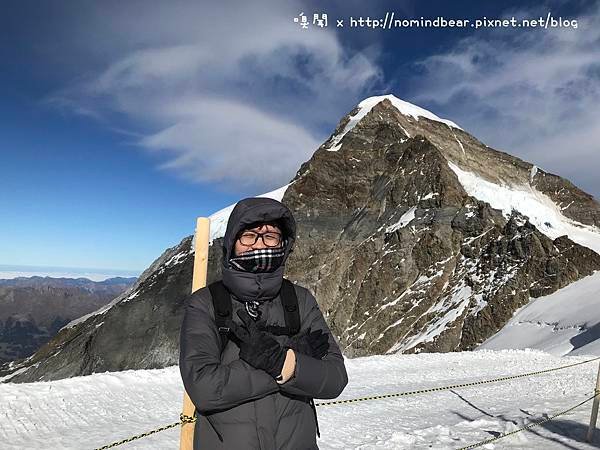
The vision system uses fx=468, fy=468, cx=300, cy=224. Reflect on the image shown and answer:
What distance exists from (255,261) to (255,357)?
531 mm

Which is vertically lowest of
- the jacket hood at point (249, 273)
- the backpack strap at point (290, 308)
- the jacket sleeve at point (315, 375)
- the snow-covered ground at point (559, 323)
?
the snow-covered ground at point (559, 323)

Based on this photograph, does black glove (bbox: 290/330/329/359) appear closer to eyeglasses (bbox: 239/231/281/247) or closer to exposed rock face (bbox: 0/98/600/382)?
eyeglasses (bbox: 239/231/281/247)

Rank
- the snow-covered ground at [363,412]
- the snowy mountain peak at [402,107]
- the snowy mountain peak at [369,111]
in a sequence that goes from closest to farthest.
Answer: the snow-covered ground at [363,412] → the snowy mountain peak at [369,111] → the snowy mountain peak at [402,107]

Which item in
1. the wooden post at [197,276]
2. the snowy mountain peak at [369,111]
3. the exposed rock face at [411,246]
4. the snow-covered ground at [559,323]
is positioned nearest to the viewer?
the wooden post at [197,276]

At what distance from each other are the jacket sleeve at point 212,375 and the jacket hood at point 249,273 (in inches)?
9.1

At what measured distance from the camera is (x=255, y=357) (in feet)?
7.77

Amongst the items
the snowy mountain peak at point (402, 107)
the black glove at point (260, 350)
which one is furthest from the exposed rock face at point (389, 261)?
the black glove at point (260, 350)

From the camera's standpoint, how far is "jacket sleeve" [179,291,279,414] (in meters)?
2.34

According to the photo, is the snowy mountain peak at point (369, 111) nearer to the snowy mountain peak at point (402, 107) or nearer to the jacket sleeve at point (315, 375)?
the snowy mountain peak at point (402, 107)

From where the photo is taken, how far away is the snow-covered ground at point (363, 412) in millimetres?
7734

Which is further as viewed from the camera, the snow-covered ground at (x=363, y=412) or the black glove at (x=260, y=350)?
the snow-covered ground at (x=363, y=412)

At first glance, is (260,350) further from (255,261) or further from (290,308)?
(255,261)

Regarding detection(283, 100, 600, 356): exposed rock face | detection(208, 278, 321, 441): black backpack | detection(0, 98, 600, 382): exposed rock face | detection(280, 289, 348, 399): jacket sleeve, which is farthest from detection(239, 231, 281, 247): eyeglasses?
detection(283, 100, 600, 356): exposed rock face

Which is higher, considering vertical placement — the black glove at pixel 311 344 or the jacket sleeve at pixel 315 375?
the black glove at pixel 311 344
